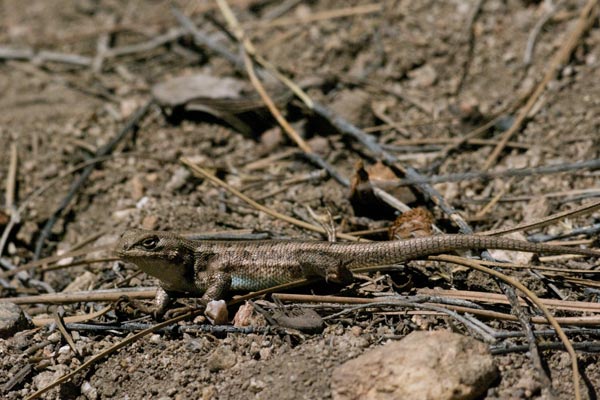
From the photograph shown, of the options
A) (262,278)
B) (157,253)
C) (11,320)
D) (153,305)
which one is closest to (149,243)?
(157,253)

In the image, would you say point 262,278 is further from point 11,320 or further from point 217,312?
point 11,320

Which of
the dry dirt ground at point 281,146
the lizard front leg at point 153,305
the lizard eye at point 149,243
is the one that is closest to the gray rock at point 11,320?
the dry dirt ground at point 281,146

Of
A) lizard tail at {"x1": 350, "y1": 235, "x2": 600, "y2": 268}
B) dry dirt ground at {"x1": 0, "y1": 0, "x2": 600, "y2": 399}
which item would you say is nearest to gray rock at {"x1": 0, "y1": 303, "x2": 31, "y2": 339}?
dry dirt ground at {"x1": 0, "y1": 0, "x2": 600, "y2": 399}

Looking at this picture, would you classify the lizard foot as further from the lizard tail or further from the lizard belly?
the lizard tail

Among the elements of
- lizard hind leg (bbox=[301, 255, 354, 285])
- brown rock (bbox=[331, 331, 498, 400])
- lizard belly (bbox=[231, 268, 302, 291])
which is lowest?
brown rock (bbox=[331, 331, 498, 400])

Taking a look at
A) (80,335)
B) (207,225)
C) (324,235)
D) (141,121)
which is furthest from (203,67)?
(80,335)
